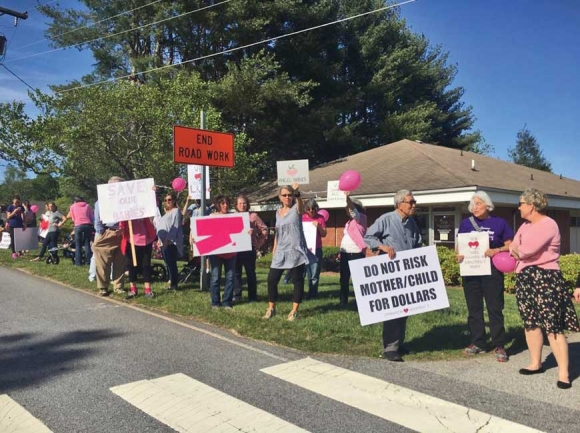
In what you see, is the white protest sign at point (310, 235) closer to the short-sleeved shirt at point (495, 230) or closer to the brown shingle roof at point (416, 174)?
the short-sleeved shirt at point (495, 230)

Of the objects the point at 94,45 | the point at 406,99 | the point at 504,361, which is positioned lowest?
the point at 504,361

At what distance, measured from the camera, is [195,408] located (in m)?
3.95

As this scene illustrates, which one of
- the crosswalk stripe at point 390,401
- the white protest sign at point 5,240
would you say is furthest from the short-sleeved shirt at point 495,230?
the white protest sign at point 5,240

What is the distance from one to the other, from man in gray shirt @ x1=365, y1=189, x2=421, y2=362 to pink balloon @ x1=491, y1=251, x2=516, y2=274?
0.87 meters

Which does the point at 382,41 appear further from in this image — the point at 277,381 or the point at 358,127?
the point at 277,381

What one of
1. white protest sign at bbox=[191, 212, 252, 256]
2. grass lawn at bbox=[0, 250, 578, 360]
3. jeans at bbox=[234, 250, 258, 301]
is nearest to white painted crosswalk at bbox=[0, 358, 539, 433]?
grass lawn at bbox=[0, 250, 578, 360]

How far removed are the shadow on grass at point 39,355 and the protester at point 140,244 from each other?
2054 millimetres

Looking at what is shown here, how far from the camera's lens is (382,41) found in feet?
106

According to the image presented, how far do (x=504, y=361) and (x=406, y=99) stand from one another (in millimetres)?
30574

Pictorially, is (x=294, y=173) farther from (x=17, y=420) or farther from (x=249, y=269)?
(x=17, y=420)

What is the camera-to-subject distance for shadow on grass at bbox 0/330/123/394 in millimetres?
4574

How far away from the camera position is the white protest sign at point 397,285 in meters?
5.37

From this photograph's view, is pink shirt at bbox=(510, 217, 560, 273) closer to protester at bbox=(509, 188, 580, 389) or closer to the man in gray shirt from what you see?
protester at bbox=(509, 188, 580, 389)

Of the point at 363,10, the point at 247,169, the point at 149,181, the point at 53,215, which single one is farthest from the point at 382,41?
the point at 149,181
